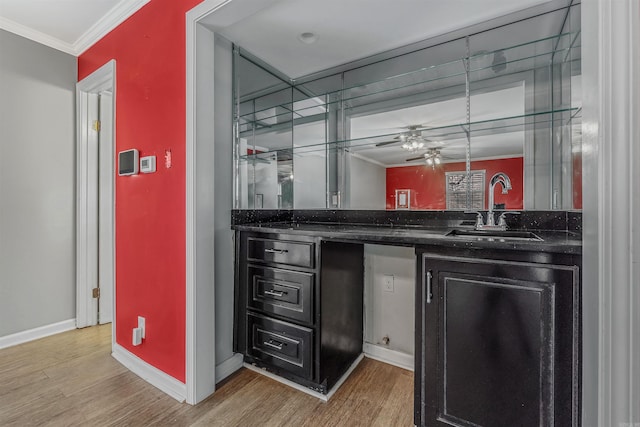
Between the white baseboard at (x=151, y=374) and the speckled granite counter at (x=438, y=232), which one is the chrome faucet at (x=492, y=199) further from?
the white baseboard at (x=151, y=374)

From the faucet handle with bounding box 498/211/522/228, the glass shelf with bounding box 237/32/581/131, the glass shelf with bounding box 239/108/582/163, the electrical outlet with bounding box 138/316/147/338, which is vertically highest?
the glass shelf with bounding box 237/32/581/131

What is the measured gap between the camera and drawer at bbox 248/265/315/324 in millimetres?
1665

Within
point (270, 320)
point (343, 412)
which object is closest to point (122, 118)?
point (270, 320)

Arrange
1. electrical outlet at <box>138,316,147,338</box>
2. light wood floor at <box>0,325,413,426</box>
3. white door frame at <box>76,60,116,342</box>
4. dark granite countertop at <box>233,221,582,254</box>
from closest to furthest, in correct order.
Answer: dark granite countertop at <box>233,221,582,254</box>
light wood floor at <box>0,325,413,426</box>
electrical outlet at <box>138,316,147,338</box>
white door frame at <box>76,60,116,342</box>

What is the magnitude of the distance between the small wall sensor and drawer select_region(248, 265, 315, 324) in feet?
2.96

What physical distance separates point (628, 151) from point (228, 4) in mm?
1749

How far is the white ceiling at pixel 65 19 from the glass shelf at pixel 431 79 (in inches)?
44.8

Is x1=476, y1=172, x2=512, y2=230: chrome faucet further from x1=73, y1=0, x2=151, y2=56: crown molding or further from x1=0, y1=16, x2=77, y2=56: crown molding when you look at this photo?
x1=0, y1=16, x2=77, y2=56: crown molding

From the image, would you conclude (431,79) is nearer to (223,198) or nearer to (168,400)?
(223,198)

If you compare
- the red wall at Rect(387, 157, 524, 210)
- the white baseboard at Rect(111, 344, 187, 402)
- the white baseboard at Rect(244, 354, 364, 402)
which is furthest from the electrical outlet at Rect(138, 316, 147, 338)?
the red wall at Rect(387, 157, 524, 210)

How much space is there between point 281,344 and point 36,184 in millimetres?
2465

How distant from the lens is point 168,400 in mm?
1711

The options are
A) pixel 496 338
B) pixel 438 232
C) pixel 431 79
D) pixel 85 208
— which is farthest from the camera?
pixel 85 208

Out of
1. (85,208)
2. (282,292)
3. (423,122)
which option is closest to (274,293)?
(282,292)
